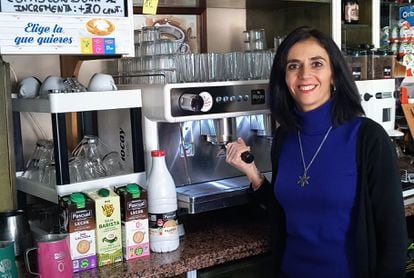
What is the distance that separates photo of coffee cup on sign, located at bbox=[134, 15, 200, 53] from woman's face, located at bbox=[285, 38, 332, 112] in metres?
0.69

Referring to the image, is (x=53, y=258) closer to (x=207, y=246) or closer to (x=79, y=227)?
(x=79, y=227)

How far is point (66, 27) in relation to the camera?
5.15 ft

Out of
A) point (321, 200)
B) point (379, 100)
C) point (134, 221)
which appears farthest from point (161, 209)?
point (379, 100)

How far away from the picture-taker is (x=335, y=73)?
1.54m

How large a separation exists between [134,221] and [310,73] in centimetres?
63

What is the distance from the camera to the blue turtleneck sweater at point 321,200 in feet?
4.85

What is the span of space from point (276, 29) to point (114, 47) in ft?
2.84

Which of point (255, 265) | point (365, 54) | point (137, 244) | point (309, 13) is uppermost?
point (309, 13)

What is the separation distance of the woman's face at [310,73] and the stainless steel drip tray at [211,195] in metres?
0.37

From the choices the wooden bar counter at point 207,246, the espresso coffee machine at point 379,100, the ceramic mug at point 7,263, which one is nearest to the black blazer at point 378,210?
the wooden bar counter at point 207,246

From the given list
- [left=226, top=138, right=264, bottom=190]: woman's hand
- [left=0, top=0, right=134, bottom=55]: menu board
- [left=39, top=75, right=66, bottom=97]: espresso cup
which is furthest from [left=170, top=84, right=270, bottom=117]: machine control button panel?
[left=39, top=75, right=66, bottom=97]: espresso cup

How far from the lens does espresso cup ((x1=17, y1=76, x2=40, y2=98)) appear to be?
5.84ft

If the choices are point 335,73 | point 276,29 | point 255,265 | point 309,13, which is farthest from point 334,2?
point 255,265

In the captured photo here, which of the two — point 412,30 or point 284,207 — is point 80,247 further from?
point 412,30
